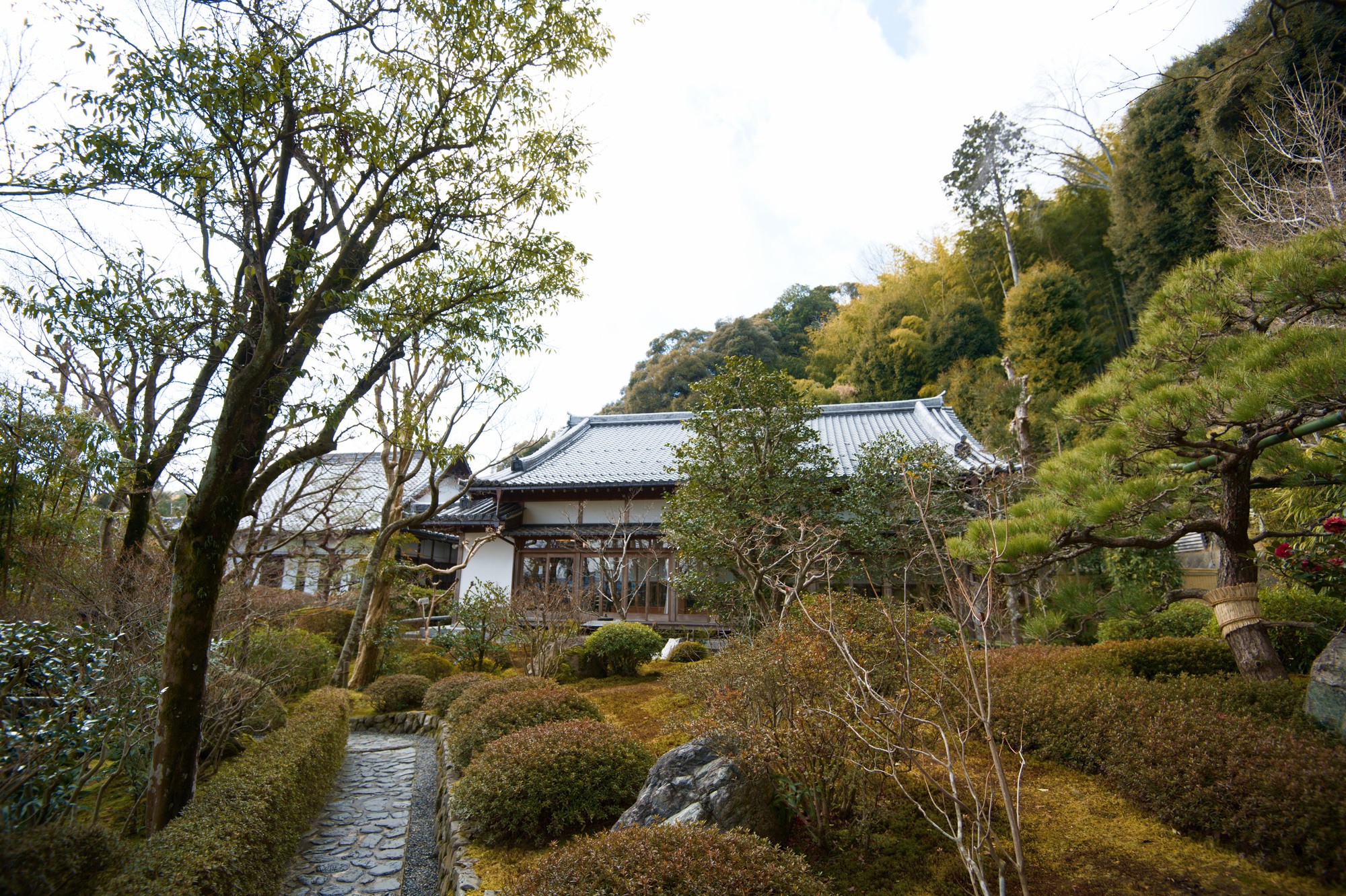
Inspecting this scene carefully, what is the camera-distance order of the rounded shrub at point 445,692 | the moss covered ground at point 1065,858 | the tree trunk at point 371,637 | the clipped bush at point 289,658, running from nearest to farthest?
the moss covered ground at point 1065,858 → the clipped bush at point 289,658 → the rounded shrub at point 445,692 → the tree trunk at point 371,637

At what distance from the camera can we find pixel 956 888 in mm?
3096

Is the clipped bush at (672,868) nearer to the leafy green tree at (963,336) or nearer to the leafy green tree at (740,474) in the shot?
the leafy green tree at (740,474)

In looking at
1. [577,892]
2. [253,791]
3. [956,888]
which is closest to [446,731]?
[253,791]

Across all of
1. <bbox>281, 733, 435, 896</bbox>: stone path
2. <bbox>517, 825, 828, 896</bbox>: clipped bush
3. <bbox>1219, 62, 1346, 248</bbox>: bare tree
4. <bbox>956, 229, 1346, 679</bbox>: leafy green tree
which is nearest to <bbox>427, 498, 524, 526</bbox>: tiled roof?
<bbox>281, 733, 435, 896</bbox>: stone path

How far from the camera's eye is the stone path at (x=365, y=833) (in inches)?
166

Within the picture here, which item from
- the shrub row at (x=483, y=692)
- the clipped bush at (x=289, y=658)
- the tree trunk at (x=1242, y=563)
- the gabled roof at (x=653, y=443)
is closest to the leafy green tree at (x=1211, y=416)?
the tree trunk at (x=1242, y=563)

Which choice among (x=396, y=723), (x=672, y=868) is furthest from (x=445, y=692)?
(x=672, y=868)

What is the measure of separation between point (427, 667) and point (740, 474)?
601 cm

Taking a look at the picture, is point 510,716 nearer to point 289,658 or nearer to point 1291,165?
point 289,658

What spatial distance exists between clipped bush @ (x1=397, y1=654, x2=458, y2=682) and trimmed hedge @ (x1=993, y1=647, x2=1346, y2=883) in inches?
330

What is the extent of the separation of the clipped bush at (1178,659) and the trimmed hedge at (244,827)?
7394 millimetres

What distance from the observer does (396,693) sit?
9031mm

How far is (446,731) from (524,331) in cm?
448

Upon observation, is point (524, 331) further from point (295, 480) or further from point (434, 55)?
point (295, 480)
